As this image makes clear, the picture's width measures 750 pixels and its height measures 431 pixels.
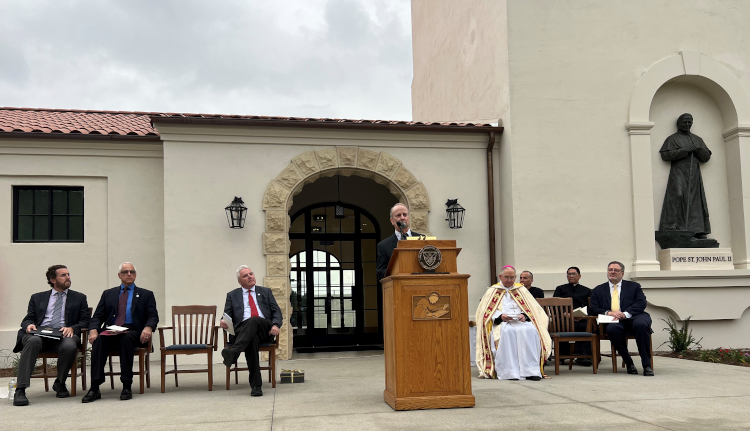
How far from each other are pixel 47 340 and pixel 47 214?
413 centimetres

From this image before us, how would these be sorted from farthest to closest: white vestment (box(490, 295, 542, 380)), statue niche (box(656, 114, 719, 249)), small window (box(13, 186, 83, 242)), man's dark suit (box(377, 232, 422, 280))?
statue niche (box(656, 114, 719, 249))
small window (box(13, 186, 83, 242))
white vestment (box(490, 295, 542, 380))
man's dark suit (box(377, 232, 422, 280))

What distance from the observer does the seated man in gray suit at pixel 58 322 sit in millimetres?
7445

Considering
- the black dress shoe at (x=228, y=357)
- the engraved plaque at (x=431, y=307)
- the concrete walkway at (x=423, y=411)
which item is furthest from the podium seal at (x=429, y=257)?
the black dress shoe at (x=228, y=357)

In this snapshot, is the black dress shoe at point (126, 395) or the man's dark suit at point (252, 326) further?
the man's dark suit at point (252, 326)

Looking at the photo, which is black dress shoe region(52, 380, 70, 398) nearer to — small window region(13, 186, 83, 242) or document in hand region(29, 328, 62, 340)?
document in hand region(29, 328, 62, 340)

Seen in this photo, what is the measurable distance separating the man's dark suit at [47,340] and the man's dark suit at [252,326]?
1.64 metres

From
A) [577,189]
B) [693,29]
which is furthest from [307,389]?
[693,29]

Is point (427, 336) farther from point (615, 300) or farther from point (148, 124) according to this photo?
point (148, 124)

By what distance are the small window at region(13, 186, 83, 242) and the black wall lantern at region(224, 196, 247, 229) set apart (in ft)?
8.41

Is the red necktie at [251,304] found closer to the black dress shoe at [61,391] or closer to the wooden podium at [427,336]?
the black dress shoe at [61,391]

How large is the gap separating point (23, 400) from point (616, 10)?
10742mm

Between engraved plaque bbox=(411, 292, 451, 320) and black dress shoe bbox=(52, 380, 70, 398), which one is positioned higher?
engraved plaque bbox=(411, 292, 451, 320)

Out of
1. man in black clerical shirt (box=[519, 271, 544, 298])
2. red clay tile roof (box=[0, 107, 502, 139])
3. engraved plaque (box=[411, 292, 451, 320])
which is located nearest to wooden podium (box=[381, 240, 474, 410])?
engraved plaque (box=[411, 292, 451, 320])

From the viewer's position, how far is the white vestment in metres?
8.34
